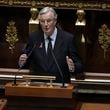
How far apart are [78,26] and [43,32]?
1.50m

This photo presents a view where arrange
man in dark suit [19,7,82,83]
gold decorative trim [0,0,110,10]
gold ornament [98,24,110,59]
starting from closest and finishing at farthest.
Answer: man in dark suit [19,7,82,83]
gold decorative trim [0,0,110,10]
gold ornament [98,24,110,59]

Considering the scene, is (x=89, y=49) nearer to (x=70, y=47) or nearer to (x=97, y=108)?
(x=70, y=47)

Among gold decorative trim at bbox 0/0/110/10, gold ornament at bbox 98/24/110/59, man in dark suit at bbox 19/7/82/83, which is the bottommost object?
gold ornament at bbox 98/24/110/59

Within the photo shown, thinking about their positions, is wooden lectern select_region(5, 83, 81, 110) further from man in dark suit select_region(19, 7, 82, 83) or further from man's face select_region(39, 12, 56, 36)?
man's face select_region(39, 12, 56, 36)

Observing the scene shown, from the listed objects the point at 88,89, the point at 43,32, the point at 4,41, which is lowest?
the point at 88,89

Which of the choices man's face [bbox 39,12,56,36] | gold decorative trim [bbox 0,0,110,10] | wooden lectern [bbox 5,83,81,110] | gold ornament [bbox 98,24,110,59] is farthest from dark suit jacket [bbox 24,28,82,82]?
gold ornament [bbox 98,24,110,59]

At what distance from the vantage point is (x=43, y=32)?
13.7 ft

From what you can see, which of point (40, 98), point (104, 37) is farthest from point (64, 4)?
point (40, 98)

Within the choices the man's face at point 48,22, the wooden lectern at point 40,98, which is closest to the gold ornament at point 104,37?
the man's face at point 48,22

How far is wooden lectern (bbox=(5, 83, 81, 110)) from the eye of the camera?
3.12m

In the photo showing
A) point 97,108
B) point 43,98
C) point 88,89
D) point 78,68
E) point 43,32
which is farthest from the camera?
point 88,89

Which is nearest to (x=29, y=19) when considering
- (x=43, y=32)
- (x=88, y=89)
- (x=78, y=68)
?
(x=88, y=89)

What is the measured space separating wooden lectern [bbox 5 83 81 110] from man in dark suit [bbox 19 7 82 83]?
0.67m

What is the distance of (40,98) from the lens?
10.4 ft
